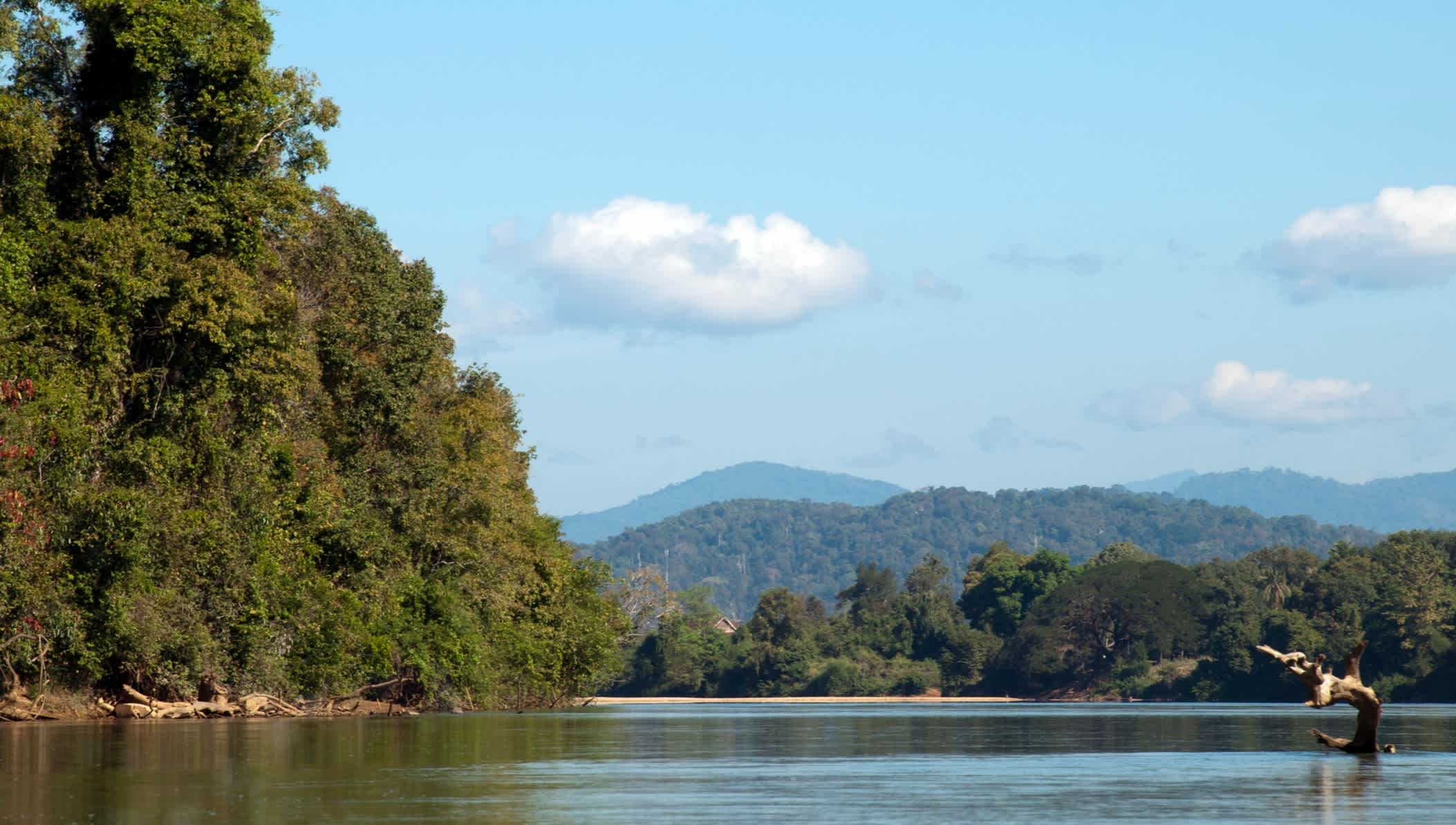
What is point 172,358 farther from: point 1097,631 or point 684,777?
point 1097,631

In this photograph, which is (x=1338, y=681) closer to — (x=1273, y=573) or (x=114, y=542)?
(x=114, y=542)

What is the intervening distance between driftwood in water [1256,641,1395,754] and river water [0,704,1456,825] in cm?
53

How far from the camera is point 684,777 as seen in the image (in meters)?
22.9

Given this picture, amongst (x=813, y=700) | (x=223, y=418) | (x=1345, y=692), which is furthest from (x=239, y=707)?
(x=813, y=700)

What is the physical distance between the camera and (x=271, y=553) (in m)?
47.0

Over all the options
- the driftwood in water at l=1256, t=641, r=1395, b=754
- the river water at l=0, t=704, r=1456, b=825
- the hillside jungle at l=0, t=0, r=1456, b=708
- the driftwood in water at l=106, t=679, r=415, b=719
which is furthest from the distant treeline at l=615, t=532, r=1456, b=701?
the driftwood in water at l=1256, t=641, r=1395, b=754

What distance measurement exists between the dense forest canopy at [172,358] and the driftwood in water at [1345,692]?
23.6 meters

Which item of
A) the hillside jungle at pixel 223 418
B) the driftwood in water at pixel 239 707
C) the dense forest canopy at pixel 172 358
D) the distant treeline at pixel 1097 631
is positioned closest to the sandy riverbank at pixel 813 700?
the distant treeline at pixel 1097 631

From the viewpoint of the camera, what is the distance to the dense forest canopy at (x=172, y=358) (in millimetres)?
38812

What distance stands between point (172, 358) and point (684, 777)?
22831mm

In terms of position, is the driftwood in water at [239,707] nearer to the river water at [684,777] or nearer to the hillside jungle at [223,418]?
the hillside jungle at [223,418]

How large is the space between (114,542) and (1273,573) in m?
129

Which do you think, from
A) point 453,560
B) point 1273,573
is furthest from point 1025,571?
point 453,560

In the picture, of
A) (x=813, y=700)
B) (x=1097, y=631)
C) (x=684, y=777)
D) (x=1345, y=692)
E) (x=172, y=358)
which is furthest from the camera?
(x=813, y=700)
